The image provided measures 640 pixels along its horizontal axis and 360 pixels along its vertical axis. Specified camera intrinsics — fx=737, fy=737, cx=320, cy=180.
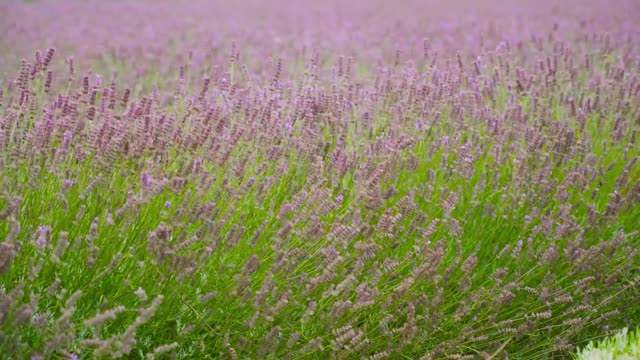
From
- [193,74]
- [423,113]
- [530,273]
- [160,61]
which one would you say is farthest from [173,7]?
[530,273]

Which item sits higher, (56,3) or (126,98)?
(126,98)

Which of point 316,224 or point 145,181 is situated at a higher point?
point 145,181

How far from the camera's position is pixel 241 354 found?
94.6 inches

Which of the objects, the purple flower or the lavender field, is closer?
the lavender field

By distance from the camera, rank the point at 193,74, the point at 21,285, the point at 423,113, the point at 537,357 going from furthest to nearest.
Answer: the point at 193,74, the point at 423,113, the point at 537,357, the point at 21,285

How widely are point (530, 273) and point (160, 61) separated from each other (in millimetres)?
4495

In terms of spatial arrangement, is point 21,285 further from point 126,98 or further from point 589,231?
point 589,231

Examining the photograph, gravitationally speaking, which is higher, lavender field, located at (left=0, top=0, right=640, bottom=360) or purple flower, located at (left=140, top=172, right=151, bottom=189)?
purple flower, located at (left=140, top=172, right=151, bottom=189)

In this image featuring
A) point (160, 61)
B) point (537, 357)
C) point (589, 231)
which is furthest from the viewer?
point (160, 61)

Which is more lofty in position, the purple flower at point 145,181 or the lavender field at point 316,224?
the purple flower at point 145,181

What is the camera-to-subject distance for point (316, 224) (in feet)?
8.14

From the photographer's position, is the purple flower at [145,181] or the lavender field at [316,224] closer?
the lavender field at [316,224]

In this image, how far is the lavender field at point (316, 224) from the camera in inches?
92.4

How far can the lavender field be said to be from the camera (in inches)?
92.4
